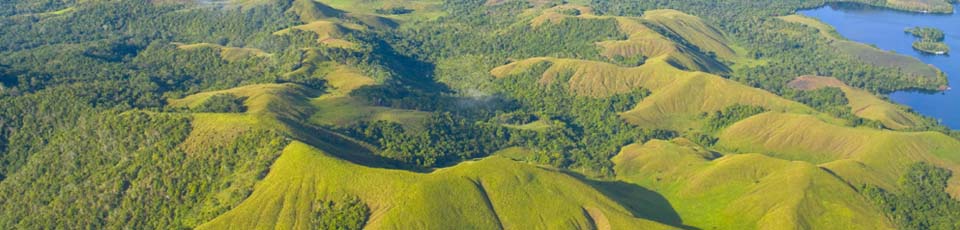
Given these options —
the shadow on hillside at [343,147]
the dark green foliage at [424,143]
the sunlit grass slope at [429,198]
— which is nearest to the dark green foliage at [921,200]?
the sunlit grass slope at [429,198]

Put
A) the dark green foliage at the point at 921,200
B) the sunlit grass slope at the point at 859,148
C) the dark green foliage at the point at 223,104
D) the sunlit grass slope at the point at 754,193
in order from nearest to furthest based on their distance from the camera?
the sunlit grass slope at the point at 754,193 → the dark green foliage at the point at 921,200 → the sunlit grass slope at the point at 859,148 → the dark green foliage at the point at 223,104

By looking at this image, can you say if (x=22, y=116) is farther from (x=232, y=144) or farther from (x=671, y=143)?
(x=671, y=143)

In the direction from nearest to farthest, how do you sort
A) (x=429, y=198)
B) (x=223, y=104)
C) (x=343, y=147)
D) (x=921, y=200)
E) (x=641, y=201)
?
1. (x=429, y=198)
2. (x=641, y=201)
3. (x=921, y=200)
4. (x=343, y=147)
5. (x=223, y=104)

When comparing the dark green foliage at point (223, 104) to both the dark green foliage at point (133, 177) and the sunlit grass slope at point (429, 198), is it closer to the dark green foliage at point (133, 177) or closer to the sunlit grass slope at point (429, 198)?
the dark green foliage at point (133, 177)

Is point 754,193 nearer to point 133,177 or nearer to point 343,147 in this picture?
point 343,147

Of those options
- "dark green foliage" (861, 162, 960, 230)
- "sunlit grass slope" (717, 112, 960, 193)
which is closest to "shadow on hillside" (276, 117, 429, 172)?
"sunlit grass slope" (717, 112, 960, 193)

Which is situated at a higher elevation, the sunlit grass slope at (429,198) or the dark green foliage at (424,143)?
the sunlit grass slope at (429,198)

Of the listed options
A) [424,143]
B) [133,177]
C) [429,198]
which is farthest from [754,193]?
[133,177]
